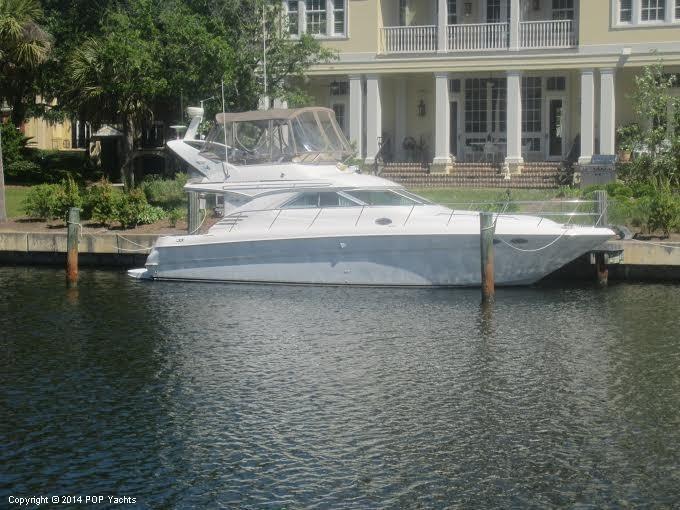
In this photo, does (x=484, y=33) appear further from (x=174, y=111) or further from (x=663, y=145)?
(x=174, y=111)

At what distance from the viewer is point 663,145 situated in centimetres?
3256

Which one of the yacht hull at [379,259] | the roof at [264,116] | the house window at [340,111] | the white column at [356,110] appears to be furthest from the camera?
the house window at [340,111]

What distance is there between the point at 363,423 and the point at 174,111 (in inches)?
1162

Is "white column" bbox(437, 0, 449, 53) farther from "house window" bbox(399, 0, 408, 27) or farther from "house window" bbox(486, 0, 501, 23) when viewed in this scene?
"house window" bbox(399, 0, 408, 27)

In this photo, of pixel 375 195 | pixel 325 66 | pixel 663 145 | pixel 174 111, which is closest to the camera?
pixel 375 195

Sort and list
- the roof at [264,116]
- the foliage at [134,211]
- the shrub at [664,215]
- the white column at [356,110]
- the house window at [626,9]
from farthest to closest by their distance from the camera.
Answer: the white column at [356,110] → the house window at [626,9] → the foliage at [134,211] → the roof at [264,116] → the shrub at [664,215]

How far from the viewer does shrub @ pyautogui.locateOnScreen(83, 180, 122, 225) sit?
29.5 m

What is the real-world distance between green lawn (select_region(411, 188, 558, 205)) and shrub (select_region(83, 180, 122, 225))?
8466mm

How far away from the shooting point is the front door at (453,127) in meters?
41.1

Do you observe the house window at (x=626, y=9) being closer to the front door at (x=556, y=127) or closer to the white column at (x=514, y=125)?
the front door at (x=556, y=127)

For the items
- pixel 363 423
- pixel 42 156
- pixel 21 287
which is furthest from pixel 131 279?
pixel 42 156

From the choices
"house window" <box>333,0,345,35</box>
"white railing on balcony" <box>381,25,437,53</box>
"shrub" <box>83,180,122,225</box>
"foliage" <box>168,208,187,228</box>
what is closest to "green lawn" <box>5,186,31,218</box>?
"shrub" <box>83,180,122,225</box>

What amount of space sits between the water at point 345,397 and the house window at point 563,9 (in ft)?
56.8

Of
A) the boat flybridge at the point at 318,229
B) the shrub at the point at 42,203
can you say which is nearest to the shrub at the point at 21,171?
the shrub at the point at 42,203
